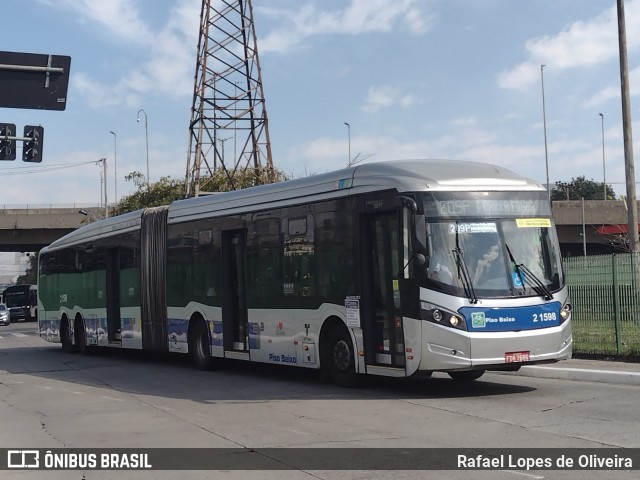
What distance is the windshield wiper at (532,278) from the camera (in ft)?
40.6

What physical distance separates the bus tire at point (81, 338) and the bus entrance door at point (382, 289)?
14.2 meters

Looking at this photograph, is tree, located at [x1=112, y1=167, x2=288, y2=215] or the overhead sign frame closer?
the overhead sign frame

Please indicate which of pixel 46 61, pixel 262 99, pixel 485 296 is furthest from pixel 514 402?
pixel 262 99

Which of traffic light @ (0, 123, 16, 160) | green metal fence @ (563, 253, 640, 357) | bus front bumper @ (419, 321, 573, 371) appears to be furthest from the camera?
traffic light @ (0, 123, 16, 160)

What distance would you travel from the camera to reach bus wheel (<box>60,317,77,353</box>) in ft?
86.4

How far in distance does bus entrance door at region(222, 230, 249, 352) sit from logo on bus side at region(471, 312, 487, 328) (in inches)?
241

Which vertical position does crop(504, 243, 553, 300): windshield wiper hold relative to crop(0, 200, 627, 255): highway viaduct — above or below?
below

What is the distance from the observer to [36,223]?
61.2 m

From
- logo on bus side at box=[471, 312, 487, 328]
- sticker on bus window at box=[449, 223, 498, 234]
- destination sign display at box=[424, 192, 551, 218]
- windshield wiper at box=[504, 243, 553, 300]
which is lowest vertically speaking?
logo on bus side at box=[471, 312, 487, 328]

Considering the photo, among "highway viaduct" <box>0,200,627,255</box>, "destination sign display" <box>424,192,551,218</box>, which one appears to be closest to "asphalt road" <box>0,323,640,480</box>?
"destination sign display" <box>424,192,551,218</box>

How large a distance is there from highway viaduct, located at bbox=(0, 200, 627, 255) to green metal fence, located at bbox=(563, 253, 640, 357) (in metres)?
41.9

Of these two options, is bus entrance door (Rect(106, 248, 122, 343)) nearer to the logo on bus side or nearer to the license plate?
the logo on bus side

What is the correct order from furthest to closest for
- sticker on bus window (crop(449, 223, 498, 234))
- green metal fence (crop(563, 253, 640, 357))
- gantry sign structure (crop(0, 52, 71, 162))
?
gantry sign structure (crop(0, 52, 71, 162)) → green metal fence (crop(563, 253, 640, 357)) → sticker on bus window (crop(449, 223, 498, 234))

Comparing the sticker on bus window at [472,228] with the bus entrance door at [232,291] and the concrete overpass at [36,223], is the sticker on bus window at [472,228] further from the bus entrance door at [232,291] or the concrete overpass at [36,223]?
the concrete overpass at [36,223]
